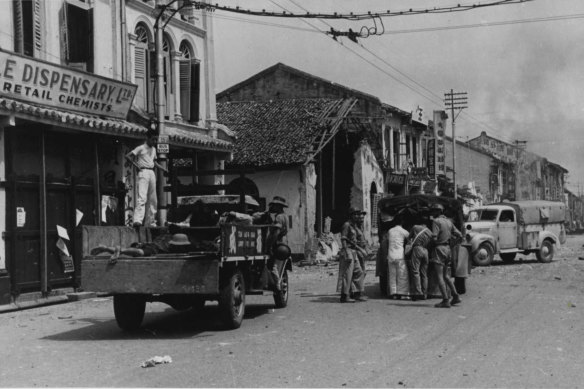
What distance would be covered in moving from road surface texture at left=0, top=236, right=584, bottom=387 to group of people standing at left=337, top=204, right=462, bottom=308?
0.41m

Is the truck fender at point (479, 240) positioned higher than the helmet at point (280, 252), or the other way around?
the helmet at point (280, 252)

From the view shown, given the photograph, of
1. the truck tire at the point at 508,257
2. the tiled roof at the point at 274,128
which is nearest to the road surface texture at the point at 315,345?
the truck tire at the point at 508,257

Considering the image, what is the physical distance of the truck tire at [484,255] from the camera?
77.5 feet

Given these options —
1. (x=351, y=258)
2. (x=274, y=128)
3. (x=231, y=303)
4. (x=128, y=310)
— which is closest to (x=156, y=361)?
(x=231, y=303)


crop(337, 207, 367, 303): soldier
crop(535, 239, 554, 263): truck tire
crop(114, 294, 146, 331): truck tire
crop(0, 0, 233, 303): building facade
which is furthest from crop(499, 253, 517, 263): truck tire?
crop(114, 294, 146, 331): truck tire

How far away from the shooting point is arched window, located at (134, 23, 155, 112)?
18.8 meters

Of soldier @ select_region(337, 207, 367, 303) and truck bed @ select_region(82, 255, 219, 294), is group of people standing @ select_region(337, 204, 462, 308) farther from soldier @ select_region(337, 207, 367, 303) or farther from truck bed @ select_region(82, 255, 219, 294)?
truck bed @ select_region(82, 255, 219, 294)

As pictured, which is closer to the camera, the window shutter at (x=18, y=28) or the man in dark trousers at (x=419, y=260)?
the man in dark trousers at (x=419, y=260)

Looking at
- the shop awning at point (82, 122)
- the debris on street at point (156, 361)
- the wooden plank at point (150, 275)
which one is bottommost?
the debris on street at point (156, 361)

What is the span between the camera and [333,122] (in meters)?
30.3

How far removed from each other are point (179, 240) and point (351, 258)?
13.7 feet

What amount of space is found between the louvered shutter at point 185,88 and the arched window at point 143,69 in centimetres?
177

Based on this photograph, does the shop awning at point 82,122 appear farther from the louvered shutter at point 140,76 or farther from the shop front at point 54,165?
the louvered shutter at point 140,76

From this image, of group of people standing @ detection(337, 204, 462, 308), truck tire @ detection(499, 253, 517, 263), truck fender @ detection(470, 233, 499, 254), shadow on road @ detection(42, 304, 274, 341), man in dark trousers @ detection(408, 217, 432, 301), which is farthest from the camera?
truck tire @ detection(499, 253, 517, 263)
